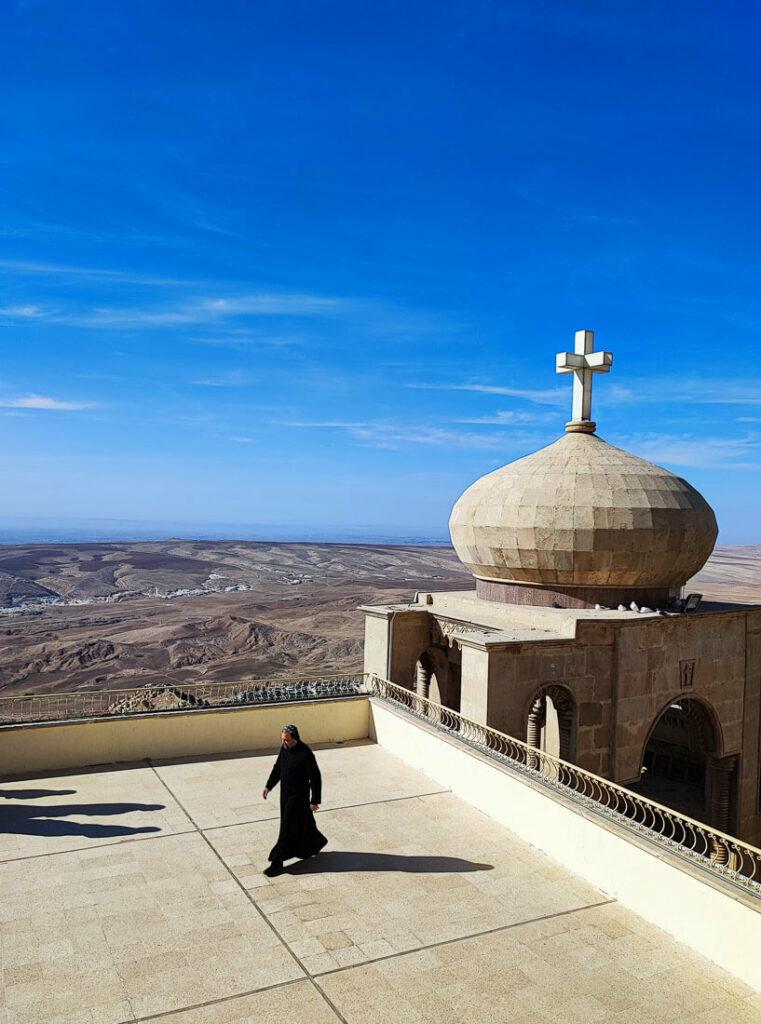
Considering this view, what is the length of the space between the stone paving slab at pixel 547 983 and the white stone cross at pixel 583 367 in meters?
11.8

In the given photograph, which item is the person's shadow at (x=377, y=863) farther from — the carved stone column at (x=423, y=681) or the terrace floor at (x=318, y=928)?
the carved stone column at (x=423, y=681)

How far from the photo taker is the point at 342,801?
903cm

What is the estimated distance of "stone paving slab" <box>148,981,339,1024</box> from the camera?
504cm

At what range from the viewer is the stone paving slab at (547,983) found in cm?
517

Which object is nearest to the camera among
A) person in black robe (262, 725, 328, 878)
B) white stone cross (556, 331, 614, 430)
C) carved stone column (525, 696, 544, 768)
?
person in black robe (262, 725, 328, 878)

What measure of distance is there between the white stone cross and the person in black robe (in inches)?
437

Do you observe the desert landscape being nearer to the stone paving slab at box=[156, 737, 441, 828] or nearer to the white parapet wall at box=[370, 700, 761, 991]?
the stone paving slab at box=[156, 737, 441, 828]

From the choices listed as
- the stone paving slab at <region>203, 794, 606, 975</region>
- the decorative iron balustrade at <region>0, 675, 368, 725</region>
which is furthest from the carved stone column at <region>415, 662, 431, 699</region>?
the stone paving slab at <region>203, 794, 606, 975</region>

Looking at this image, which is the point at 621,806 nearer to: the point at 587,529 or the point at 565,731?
the point at 565,731

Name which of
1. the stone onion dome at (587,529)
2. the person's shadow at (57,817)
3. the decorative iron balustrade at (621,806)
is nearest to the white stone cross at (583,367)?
the stone onion dome at (587,529)

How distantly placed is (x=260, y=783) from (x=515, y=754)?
13.6 feet

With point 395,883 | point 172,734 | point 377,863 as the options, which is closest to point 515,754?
point 172,734

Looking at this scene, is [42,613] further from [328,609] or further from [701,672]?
[701,672]

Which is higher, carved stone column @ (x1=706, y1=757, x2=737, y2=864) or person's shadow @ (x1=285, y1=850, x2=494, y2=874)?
person's shadow @ (x1=285, y1=850, x2=494, y2=874)
